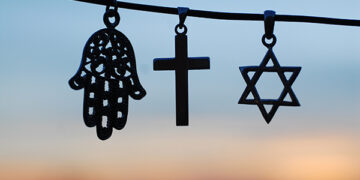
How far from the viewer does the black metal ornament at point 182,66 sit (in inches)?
132

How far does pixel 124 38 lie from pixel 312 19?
0.96 m

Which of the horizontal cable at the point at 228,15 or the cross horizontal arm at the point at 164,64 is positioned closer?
the horizontal cable at the point at 228,15

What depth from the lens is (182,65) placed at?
3443mm

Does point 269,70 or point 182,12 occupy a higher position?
point 182,12

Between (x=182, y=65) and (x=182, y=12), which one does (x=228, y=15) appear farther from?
(x=182, y=65)

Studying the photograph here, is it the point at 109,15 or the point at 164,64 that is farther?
the point at 164,64

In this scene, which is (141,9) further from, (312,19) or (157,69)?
(312,19)

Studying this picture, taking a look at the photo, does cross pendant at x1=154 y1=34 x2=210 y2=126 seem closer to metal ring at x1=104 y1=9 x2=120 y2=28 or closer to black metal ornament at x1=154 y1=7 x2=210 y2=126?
black metal ornament at x1=154 y1=7 x2=210 y2=126

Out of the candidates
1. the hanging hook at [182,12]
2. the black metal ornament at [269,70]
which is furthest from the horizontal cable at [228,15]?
the black metal ornament at [269,70]

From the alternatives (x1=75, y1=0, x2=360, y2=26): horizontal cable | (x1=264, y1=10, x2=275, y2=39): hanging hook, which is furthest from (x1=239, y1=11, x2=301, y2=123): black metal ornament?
(x1=75, y1=0, x2=360, y2=26): horizontal cable

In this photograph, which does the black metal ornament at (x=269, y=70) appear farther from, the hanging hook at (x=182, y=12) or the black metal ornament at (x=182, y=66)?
the hanging hook at (x=182, y=12)

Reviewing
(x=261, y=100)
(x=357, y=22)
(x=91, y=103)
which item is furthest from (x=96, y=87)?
(x=357, y=22)

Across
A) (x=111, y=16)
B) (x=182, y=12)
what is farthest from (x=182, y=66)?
(x=111, y=16)

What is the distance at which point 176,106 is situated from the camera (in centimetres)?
337
